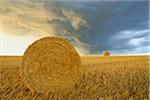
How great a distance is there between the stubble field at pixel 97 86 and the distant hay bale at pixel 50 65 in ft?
0.69

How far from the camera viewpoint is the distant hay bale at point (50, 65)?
5.31 m

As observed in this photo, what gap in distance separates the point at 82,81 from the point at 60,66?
1.16 metres

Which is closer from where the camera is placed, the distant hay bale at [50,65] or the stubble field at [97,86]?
the distant hay bale at [50,65]

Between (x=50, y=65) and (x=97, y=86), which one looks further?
(x=97, y=86)

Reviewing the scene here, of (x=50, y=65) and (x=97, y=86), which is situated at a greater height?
(x=50, y=65)

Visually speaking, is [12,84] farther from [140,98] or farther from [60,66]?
[140,98]

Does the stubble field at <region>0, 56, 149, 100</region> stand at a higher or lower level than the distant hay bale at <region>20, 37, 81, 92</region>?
lower

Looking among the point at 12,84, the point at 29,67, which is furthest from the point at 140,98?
the point at 12,84

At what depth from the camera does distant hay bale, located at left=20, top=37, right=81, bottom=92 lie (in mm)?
Result: 5309

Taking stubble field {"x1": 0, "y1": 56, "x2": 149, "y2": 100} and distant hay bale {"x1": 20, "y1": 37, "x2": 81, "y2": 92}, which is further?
stubble field {"x1": 0, "y1": 56, "x2": 149, "y2": 100}

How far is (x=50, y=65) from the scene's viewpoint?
5387mm

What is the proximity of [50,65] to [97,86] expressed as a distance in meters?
1.43

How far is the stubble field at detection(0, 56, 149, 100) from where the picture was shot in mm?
5663

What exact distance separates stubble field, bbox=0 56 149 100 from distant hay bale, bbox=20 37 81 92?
209mm
